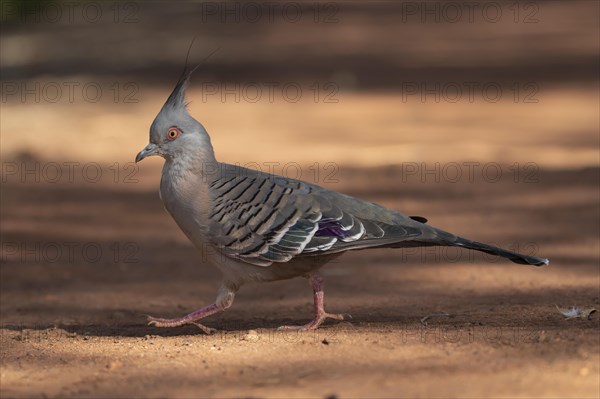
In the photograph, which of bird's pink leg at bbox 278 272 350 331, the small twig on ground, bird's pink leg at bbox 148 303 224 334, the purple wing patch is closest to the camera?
the purple wing patch

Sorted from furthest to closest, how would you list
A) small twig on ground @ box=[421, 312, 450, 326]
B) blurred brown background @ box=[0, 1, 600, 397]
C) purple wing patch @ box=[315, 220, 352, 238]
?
1. small twig on ground @ box=[421, 312, 450, 326]
2. purple wing patch @ box=[315, 220, 352, 238]
3. blurred brown background @ box=[0, 1, 600, 397]

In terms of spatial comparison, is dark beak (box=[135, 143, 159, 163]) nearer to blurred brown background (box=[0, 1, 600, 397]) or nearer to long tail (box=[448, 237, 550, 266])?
blurred brown background (box=[0, 1, 600, 397])

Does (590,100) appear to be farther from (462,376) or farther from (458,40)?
(462,376)

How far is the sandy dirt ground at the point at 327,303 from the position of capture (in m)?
5.25

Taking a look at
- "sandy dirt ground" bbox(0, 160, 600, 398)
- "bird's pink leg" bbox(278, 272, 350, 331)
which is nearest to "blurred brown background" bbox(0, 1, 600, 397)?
"sandy dirt ground" bbox(0, 160, 600, 398)

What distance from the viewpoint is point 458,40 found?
28984 millimetres

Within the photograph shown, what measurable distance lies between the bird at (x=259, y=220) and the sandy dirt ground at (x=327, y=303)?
0.44m

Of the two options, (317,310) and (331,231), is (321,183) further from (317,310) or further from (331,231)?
(331,231)

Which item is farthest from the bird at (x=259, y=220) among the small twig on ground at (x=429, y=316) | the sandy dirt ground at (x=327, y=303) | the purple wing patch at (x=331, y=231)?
the small twig on ground at (x=429, y=316)

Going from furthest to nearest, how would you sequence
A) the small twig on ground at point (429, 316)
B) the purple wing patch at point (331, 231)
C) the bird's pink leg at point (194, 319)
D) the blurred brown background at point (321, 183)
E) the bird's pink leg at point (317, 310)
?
1. the bird's pink leg at point (194, 319)
2. the small twig on ground at point (429, 316)
3. the bird's pink leg at point (317, 310)
4. the purple wing patch at point (331, 231)
5. the blurred brown background at point (321, 183)

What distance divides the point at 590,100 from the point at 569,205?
8.34 meters

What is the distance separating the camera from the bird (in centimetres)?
644

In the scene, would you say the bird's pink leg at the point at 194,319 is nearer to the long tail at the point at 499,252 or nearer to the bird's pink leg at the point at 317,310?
the bird's pink leg at the point at 317,310

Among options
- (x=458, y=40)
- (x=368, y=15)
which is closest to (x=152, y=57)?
(x=458, y=40)
